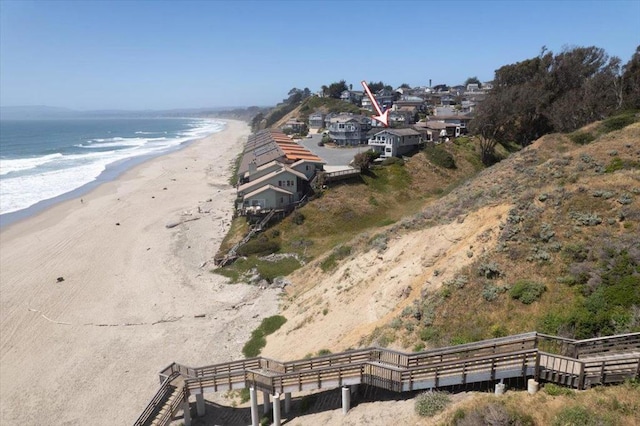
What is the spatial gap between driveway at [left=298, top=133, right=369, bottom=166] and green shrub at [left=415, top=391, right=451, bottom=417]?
158 feet

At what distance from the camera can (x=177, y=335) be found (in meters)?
26.2

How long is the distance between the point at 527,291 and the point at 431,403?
21.1ft

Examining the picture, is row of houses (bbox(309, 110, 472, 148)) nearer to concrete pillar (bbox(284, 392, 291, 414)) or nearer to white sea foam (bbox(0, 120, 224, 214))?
white sea foam (bbox(0, 120, 224, 214))

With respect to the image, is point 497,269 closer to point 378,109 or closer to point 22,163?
point 378,109

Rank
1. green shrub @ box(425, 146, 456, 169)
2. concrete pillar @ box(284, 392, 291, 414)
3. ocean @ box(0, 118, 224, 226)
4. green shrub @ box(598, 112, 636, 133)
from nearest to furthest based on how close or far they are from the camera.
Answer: concrete pillar @ box(284, 392, 291, 414)
green shrub @ box(598, 112, 636, 133)
green shrub @ box(425, 146, 456, 169)
ocean @ box(0, 118, 224, 226)

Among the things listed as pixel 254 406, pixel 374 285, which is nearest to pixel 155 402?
pixel 254 406

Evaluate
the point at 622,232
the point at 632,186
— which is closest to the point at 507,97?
the point at 632,186

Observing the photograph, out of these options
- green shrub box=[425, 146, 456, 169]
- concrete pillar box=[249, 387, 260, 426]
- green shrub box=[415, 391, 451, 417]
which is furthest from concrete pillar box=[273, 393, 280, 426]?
green shrub box=[425, 146, 456, 169]

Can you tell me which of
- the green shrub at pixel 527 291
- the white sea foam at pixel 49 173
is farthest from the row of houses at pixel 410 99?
the green shrub at pixel 527 291

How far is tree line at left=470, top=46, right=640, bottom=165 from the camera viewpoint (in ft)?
162

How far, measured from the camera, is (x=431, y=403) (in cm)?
1240

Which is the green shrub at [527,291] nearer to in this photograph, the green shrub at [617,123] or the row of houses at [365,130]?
the green shrub at [617,123]

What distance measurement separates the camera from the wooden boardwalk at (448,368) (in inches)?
450

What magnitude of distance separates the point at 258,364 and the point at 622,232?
1629 cm
